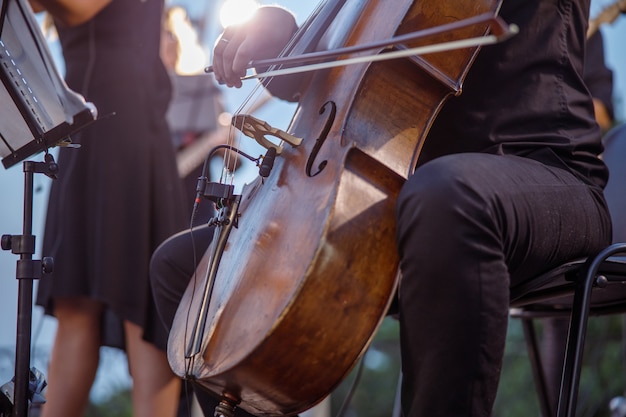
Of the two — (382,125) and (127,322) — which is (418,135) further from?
(127,322)

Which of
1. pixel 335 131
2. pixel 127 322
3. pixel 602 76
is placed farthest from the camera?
pixel 602 76

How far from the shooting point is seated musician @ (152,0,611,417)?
781 mm

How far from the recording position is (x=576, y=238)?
0.96 m

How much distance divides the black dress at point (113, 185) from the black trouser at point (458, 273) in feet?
3.06

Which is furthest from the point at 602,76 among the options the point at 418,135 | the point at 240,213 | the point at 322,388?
the point at 322,388

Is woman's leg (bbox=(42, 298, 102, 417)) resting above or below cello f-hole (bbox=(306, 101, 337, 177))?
below

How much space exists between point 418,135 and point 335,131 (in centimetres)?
11

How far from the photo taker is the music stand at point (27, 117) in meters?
0.97

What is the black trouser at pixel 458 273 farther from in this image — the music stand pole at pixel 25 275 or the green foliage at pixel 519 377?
the green foliage at pixel 519 377

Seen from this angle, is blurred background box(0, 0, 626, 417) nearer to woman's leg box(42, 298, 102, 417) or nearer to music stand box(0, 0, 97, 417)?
woman's leg box(42, 298, 102, 417)

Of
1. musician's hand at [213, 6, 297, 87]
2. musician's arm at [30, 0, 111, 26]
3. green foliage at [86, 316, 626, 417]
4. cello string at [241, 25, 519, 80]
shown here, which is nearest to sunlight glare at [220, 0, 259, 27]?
musician's hand at [213, 6, 297, 87]

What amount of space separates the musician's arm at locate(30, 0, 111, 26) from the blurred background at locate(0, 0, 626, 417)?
53 cm

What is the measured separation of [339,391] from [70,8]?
242 centimetres

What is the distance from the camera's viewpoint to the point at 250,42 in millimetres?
1110
